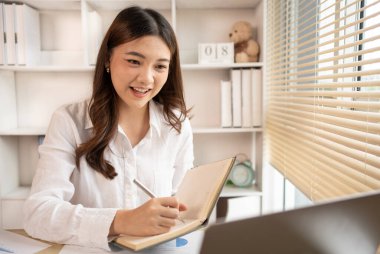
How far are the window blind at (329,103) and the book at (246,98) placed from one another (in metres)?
0.12

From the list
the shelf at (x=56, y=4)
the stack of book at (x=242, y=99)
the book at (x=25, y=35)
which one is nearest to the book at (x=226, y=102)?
the stack of book at (x=242, y=99)

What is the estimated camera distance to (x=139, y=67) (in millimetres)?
1273

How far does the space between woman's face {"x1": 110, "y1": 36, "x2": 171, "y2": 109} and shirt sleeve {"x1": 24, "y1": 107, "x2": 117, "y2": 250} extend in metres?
0.25

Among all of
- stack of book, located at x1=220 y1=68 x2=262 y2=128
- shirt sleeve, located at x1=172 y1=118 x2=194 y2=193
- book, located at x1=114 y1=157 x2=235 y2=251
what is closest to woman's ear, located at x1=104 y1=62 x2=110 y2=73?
shirt sleeve, located at x1=172 y1=118 x2=194 y2=193

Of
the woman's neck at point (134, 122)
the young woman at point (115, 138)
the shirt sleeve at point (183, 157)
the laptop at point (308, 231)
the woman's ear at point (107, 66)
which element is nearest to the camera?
the laptop at point (308, 231)

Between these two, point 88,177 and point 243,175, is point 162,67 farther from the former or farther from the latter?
point 243,175

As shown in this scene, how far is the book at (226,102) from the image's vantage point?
2.19m

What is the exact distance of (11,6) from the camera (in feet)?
6.76

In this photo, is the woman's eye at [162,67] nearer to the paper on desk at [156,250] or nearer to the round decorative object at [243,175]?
the paper on desk at [156,250]

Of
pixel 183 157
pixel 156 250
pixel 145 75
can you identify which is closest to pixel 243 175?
pixel 183 157

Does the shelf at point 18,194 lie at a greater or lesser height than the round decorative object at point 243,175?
lesser

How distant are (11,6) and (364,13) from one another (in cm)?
185

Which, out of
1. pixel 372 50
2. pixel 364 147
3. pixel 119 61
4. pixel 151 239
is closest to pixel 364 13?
pixel 372 50

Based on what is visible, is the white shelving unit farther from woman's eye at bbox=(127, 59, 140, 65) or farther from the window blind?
woman's eye at bbox=(127, 59, 140, 65)
